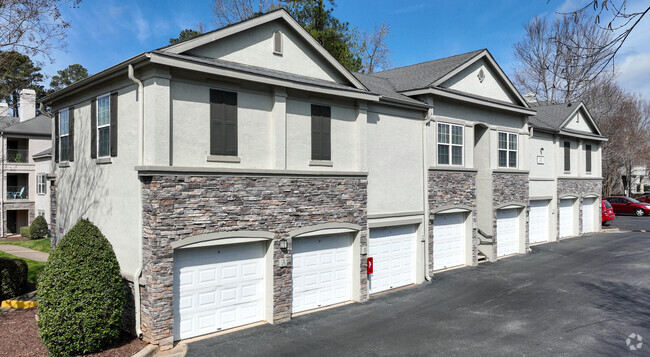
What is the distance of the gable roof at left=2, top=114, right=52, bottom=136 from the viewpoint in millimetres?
33737

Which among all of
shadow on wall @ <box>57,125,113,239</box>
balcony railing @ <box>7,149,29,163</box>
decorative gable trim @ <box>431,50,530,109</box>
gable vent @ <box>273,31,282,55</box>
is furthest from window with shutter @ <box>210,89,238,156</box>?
balcony railing @ <box>7,149,29,163</box>

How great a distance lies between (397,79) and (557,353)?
43.1 ft

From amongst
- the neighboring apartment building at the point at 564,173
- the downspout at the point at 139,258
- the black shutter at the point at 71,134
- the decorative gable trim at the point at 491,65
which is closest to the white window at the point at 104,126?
the downspout at the point at 139,258

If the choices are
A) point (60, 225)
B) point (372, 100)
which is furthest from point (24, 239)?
point (372, 100)

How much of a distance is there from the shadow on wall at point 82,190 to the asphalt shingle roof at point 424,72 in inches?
453

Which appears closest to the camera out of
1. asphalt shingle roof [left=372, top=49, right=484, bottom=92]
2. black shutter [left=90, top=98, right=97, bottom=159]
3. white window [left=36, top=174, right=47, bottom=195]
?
black shutter [left=90, top=98, right=97, bottom=159]

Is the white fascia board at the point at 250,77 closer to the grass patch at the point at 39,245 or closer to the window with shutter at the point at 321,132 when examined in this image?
the window with shutter at the point at 321,132

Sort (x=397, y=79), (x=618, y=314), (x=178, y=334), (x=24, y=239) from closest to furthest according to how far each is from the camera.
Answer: (x=178, y=334)
(x=618, y=314)
(x=397, y=79)
(x=24, y=239)

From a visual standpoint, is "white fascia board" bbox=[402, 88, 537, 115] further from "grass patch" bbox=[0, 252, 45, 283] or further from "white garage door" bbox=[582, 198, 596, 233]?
"grass patch" bbox=[0, 252, 45, 283]

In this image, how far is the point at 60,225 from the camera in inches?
607

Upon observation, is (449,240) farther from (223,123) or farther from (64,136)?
(64,136)

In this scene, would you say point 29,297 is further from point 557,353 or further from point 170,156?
point 557,353

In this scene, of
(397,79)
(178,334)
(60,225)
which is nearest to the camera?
(178,334)

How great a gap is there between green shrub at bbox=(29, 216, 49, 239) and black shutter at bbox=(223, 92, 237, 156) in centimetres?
2706
